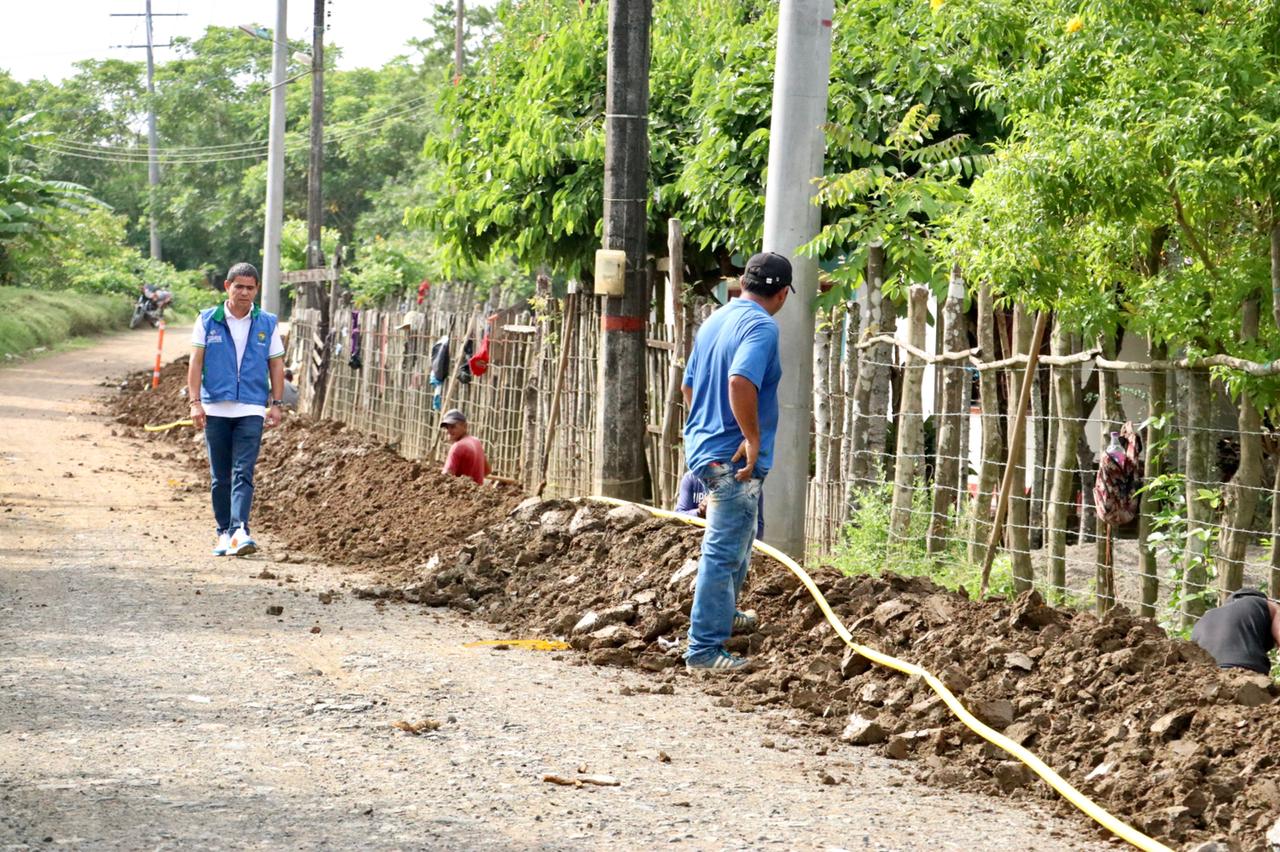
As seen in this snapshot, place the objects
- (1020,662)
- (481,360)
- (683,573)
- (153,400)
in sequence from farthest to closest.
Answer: (153,400)
(481,360)
(683,573)
(1020,662)

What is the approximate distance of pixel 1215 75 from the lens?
Result: 6.20 m

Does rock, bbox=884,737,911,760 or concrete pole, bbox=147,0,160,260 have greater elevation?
concrete pole, bbox=147,0,160,260

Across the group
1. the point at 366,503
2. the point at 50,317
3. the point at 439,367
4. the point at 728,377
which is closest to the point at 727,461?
the point at 728,377

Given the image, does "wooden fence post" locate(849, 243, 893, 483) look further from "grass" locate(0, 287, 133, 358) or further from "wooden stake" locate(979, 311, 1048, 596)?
"grass" locate(0, 287, 133, 358)

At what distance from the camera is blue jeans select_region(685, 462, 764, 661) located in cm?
749

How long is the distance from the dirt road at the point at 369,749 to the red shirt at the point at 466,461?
4.31m

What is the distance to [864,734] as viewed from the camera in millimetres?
6242

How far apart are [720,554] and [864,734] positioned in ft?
4.84

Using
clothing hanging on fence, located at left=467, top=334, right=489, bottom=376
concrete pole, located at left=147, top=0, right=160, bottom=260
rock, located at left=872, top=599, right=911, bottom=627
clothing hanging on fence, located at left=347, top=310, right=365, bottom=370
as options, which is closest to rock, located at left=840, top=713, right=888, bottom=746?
rock, located at left=872, top=599, right=911, bottom=627

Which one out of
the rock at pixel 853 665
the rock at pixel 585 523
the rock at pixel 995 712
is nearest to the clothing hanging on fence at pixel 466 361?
the rock at pixel 585 523

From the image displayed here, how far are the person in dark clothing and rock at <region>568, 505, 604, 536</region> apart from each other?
4.09m

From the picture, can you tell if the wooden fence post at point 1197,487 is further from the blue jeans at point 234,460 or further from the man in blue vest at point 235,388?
the blue jeans at point 234,460

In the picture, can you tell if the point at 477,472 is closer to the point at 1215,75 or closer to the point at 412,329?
the point at 412,329

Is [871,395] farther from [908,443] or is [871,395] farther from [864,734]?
[864,734]
